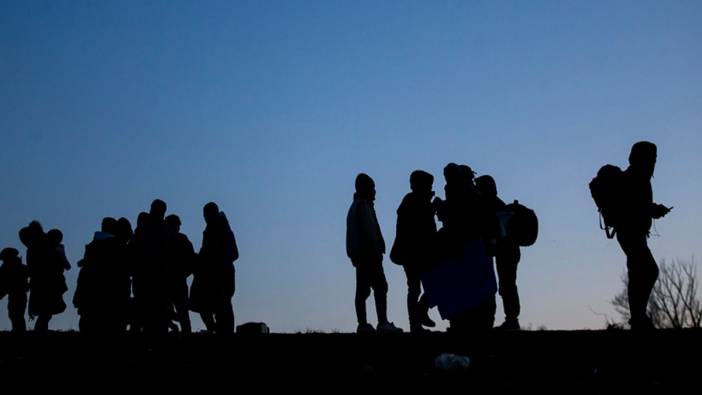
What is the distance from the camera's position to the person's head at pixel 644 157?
9.14 metres

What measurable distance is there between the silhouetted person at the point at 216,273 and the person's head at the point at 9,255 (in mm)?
3619

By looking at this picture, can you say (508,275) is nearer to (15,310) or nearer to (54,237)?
(54,237)

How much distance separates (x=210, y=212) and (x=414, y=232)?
3.33m

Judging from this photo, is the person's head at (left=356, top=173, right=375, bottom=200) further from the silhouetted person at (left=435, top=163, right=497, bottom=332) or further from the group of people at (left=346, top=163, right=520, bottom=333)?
the silhouetted person at (left=435, top=163, right=497, bottom=332)

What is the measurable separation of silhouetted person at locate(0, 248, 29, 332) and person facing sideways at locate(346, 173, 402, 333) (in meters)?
5.48

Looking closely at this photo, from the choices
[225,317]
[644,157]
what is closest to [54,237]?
[225,317]

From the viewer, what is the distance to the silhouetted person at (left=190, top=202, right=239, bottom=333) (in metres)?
11.4

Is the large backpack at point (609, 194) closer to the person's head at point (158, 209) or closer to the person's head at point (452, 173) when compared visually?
the person's head at point (452, 173)

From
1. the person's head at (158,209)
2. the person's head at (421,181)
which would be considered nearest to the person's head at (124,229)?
the person's head at (158,209)

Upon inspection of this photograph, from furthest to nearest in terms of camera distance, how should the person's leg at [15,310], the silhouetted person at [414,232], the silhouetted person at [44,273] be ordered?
the person's leg at [15,310]
the silhouetted person at [44,273]
the silhouetted person at [414,232]

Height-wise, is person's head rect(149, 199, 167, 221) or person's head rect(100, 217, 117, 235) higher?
person's head rect(149, 199, 167, 221)

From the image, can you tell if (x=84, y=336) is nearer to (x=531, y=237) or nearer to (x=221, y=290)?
(x=221, y=290)

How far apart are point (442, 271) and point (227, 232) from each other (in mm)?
4197

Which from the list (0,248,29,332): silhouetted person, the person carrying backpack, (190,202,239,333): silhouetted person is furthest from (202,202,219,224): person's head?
the person carrying backpack
